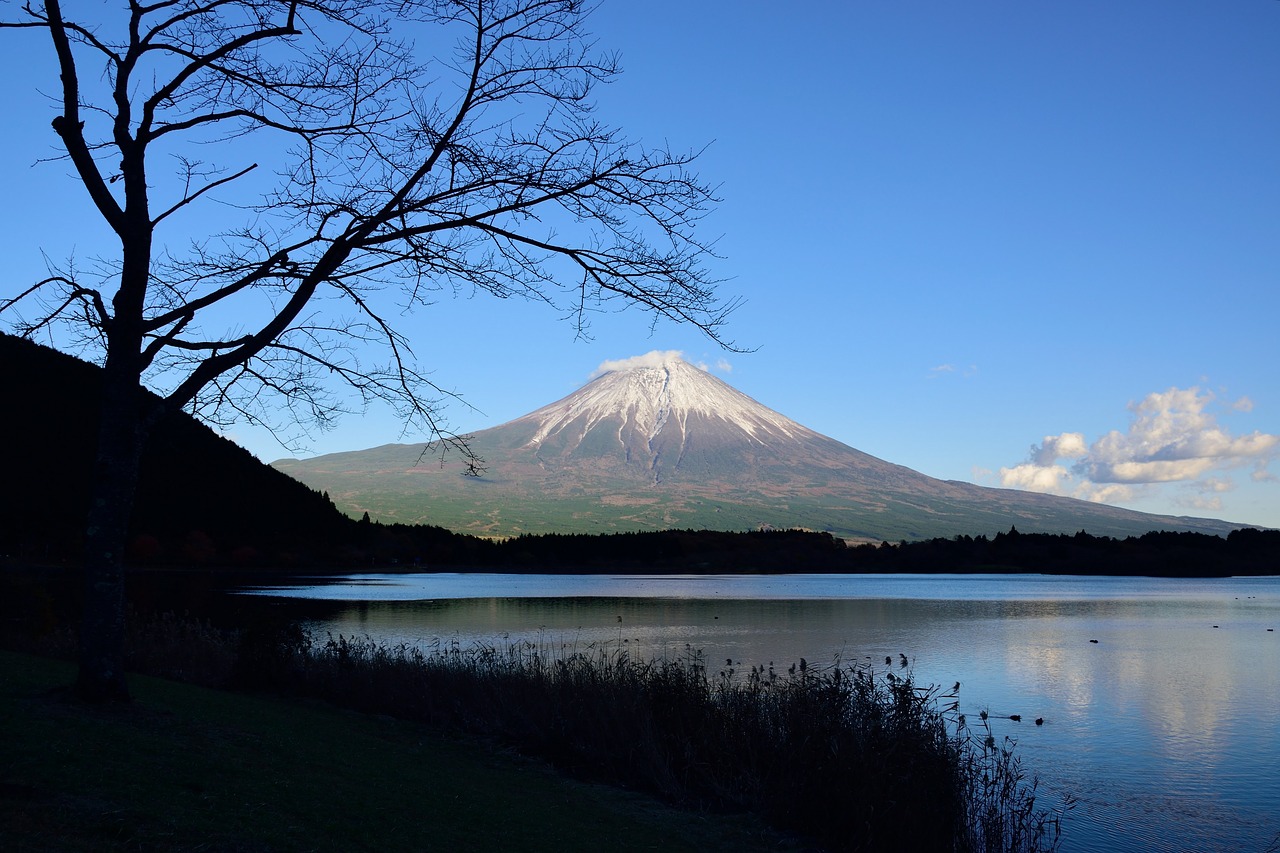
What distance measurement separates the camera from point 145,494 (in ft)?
261

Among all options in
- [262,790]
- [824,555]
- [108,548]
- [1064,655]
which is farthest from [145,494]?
[262,790]

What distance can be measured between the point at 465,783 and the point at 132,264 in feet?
18.8

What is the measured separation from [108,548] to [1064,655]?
26.5 metres

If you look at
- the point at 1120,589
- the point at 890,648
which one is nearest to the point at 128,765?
the point at 890,648

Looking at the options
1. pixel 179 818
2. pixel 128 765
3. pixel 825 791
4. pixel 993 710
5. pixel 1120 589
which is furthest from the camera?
pixel 1120 589

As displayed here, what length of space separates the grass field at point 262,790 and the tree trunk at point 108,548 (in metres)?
0.29

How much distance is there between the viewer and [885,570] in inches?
4555

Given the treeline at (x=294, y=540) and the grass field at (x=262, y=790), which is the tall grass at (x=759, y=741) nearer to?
the grass field at (x=262, y=790)

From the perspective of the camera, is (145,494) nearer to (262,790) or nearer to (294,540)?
(294,540)

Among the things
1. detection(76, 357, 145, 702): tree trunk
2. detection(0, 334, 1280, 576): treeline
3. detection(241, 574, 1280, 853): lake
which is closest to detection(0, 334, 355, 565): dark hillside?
detection(0, 334, 1280, 576): treeline

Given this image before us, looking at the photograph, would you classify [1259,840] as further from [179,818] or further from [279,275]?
[279,275]

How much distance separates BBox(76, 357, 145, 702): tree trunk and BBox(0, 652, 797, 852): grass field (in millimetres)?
295

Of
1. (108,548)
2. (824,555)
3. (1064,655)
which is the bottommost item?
(1064,655)

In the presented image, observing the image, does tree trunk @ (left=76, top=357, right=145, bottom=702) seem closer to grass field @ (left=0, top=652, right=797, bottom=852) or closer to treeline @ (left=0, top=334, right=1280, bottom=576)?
grass field @ (left=0, top=652, right=797, bottom=852)
